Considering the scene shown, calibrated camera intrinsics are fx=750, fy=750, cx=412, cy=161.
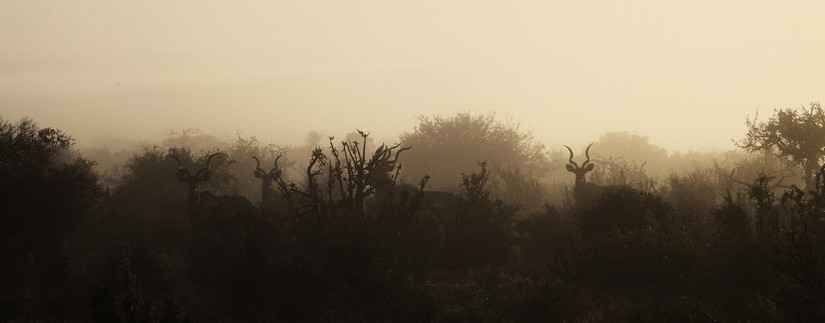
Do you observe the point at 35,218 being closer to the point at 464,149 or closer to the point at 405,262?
the point at 405,262

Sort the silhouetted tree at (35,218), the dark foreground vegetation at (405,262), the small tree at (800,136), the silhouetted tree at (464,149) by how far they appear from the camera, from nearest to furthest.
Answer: the dark foreground vegetation at (405,262) → the silhouetted tree at (35,218) → the small tree at (800,136) → the silhouetted tree at (464,149)

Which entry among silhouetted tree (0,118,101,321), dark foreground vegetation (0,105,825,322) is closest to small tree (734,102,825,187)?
dark foreground vegetation (0,105,825,322)

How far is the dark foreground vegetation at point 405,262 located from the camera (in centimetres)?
1220

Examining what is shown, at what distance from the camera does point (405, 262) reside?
50.3 ft

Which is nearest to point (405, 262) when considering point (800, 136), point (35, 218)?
point (35, 218)

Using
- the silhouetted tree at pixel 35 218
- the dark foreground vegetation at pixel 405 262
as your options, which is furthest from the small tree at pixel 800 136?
the silhouetted tree at pixel 35 218

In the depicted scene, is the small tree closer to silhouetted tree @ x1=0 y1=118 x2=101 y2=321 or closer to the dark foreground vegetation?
the dark foreground vegetation

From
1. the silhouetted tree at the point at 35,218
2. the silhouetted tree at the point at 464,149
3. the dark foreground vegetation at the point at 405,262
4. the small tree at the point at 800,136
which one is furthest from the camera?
the silhouetted tree at the point at 464,149

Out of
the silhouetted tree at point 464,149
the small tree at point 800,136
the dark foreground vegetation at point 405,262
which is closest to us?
the dark foreground vegetation at point 405,262

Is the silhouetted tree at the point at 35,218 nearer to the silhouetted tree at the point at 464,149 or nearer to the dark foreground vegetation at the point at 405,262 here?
the dark foreground vegetation at the point at 405,262

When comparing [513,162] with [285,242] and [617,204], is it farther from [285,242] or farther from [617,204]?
[285,242]

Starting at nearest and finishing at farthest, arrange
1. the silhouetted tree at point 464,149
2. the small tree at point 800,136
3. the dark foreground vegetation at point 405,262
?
1. the dark foreground vegetation at point 405,262
2. the small tree at point 800,136
3. the silhouetted tree at point 464,149

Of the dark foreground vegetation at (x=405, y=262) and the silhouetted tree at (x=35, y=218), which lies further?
the silhouetted tree at (x=35, y=218)

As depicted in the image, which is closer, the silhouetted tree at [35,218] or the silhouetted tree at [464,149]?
the silhouetted tree at [35,218]
